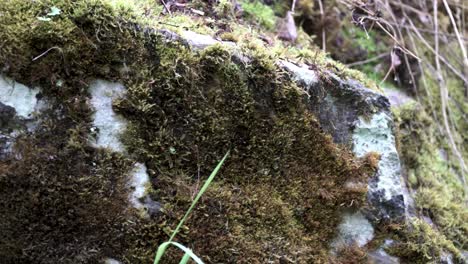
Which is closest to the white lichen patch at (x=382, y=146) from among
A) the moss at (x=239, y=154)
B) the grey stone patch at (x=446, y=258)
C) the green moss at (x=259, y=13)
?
the moss at (x=239, y=154)

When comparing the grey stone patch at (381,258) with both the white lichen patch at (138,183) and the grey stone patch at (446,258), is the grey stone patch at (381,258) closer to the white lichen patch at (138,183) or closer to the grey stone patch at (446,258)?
the grey stone patch at (446,258)

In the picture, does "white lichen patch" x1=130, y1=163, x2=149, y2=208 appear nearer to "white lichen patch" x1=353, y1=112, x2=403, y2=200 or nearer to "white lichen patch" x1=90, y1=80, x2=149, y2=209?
"white lichen patch" x1=90, y1=80, x2=149, y2=209

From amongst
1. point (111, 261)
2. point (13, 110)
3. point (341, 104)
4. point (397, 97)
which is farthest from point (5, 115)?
point (397, 97)

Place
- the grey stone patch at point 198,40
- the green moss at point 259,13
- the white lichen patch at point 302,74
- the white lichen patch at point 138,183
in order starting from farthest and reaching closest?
the green moss at point 259,13 → the white lichen patch at point 302,74 → the grey stone patch at point 198,40 → the white lichen patch at point 138,183

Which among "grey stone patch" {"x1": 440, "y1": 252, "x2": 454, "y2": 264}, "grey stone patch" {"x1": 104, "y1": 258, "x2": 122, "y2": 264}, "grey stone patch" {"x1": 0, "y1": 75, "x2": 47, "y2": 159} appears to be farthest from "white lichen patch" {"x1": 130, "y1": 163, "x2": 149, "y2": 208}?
"grey stone patch" {"x1": 440, "y1": 252, "x2": 454, "y2": 264}

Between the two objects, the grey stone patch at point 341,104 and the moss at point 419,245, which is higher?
the grey stone patch at point 341,104

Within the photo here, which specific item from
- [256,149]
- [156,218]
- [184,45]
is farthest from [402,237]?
[184,45]

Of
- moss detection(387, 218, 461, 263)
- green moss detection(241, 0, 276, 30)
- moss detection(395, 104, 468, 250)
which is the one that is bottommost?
moss detection(395, 104, 468, 250)
